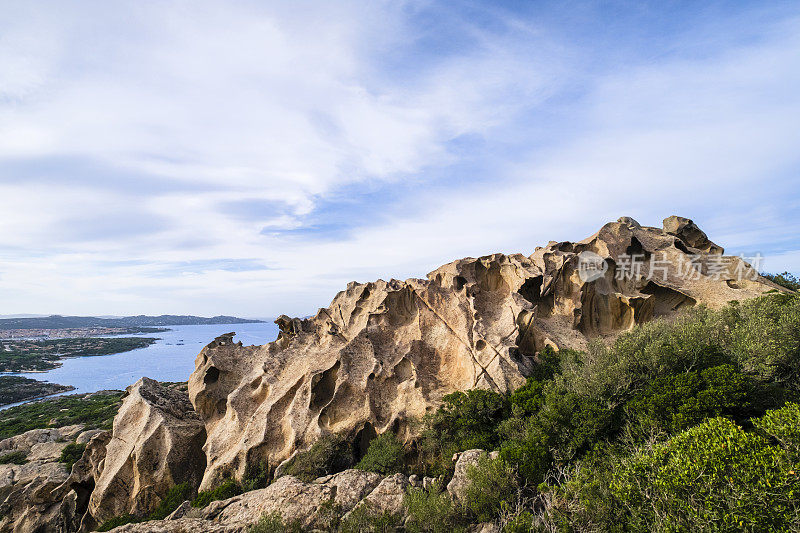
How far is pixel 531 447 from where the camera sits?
17062 mm

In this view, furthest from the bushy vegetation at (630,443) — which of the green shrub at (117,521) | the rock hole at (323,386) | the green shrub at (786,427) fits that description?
the green shrub at (117,521)

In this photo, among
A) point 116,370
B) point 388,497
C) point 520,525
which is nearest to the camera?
point 520,525

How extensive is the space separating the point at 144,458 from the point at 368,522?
19.2 m

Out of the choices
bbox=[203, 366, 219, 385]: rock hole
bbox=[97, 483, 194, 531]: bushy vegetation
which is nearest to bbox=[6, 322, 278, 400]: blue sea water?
bbox=[203, 366, 219, 385]: rock hole

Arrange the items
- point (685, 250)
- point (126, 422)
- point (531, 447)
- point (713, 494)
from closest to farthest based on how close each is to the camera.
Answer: point (713, 494) < point (531, 447) < point (126, 422) < point (685, 250)

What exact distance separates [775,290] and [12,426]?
356 feet

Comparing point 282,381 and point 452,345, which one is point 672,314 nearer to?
point 452,345

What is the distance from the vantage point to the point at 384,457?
21.4 meters

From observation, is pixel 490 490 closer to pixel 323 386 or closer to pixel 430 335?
pixel 430 335

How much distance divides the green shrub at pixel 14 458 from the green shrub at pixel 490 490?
55.1m

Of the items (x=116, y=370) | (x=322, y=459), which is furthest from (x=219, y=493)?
(x=116, y=370)

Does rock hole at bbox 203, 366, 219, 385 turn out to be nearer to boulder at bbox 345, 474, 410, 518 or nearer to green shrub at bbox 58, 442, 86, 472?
boulder at bbox 345, 474, 410, 518

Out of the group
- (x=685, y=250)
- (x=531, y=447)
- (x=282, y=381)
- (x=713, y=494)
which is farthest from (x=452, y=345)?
(x=685, y=250)

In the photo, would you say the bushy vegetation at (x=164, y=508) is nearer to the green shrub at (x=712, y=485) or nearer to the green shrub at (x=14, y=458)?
the green shrub at (x=712, y=485)
